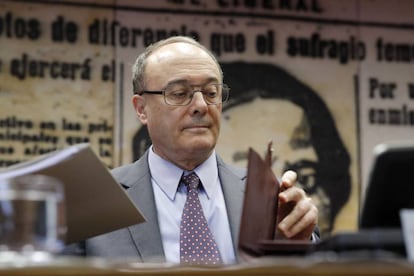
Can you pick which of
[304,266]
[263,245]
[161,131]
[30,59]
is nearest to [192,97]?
[161,131]

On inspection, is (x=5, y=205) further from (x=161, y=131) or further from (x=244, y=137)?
(x=244, y=137)

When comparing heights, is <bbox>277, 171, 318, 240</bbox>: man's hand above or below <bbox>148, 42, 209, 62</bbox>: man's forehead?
below

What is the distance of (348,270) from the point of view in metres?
1.45

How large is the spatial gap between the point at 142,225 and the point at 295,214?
68 cm

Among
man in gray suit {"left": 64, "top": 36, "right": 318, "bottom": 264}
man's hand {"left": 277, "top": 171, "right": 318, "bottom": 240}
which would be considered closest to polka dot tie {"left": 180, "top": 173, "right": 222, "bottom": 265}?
man in gray suit {"left": 64, "top": 36, "right": 318, "bottom": 264}

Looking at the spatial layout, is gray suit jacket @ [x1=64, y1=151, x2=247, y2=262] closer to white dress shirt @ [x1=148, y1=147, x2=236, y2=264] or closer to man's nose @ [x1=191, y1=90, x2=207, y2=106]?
white dress shirt @ [x1=148, y1=147, x2=236, y2=264]

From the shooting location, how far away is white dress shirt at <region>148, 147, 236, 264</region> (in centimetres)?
327

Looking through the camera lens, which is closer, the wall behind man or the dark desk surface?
the dark desk surface

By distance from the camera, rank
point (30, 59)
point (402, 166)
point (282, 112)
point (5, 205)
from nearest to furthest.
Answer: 1. point (5, 205)
2. point (402, 166)
3. point (30, 59)
4. point (282, 112)

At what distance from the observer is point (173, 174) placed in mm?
3477

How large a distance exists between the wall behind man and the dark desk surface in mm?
3601

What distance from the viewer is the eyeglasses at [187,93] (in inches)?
139

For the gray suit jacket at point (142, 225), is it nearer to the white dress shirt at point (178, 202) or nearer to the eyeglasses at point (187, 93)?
the white dress shirt at point (178, 202)

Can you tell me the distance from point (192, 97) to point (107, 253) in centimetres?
68
